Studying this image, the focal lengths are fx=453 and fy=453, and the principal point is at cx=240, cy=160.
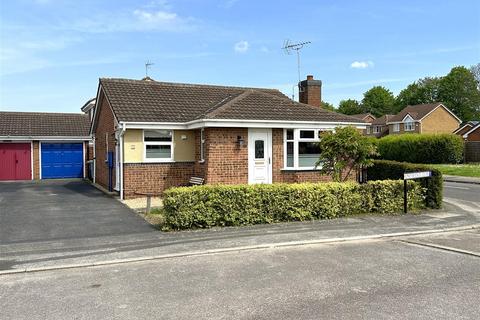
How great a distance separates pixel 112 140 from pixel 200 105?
3885mm

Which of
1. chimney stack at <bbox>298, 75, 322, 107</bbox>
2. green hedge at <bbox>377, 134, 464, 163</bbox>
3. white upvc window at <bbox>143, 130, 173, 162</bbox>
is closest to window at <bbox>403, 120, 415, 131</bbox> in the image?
green hedge at <bbox>377, 134, 464, 163</bbox>

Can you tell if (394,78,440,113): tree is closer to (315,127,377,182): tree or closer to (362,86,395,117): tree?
(362,86,395,117): tree

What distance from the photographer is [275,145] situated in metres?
16.6

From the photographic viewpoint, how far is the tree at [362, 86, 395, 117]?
10675cm

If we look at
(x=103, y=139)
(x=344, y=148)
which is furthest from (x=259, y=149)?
(x=103, y=139)

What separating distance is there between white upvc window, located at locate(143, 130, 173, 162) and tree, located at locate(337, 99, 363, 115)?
96.6 metres

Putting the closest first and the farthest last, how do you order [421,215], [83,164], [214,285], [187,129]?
[214,285] → [421,215] → [187,129] → [83,164]

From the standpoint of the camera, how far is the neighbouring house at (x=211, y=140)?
15711 mm

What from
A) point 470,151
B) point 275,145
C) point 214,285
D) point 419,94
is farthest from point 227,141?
point 419,94

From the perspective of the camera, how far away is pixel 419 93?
9531cm

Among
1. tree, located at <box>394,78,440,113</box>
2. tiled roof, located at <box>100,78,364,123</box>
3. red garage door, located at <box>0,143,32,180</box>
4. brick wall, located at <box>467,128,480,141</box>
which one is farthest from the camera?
tree, located at <box>394,78,440,113</box>

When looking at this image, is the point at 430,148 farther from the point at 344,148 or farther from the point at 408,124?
the point at 408,124

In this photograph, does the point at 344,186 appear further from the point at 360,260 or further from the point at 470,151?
the point at 470,151

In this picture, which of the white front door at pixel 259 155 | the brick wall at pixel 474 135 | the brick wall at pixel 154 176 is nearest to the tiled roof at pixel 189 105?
the white front door at pixel 259 155
